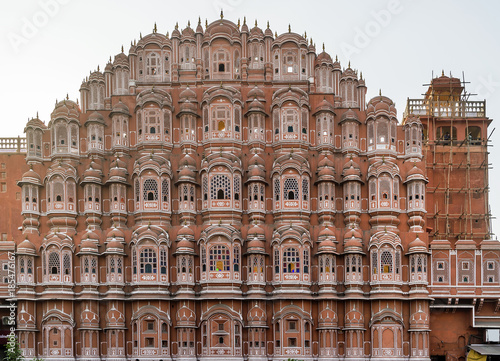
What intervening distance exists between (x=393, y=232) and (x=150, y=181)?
1951 cm

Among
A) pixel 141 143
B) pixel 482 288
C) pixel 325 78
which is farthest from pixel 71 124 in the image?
pixel 482 288

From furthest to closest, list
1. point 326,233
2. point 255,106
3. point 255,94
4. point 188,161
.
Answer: point 255,94 < point 255,106 < point 188,161 < point 326,233

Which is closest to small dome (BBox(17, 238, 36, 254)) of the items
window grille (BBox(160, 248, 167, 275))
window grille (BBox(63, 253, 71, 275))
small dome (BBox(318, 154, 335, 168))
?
window grille (BBox(63, 253, 71, 275))

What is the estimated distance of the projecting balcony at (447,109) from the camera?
63.2 metres

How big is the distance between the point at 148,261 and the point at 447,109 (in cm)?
→ 3227

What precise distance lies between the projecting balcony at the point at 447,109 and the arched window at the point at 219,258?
24.0 meters

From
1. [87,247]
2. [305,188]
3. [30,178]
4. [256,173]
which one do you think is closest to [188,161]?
[256,173]

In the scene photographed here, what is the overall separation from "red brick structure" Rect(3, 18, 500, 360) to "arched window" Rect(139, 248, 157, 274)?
6.1 inches

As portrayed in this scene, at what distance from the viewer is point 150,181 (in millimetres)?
52844

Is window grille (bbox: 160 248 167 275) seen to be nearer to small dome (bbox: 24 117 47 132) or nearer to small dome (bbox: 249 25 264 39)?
small dome (bbox: 24 117 47 132)

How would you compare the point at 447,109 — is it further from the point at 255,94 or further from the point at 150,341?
the point at 150,341

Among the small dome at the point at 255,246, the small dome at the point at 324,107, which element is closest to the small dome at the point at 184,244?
the small dome at the point at 255,246

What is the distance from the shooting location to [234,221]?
173ft

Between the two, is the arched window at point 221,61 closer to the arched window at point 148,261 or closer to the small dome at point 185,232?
the small dome at point 185,232
